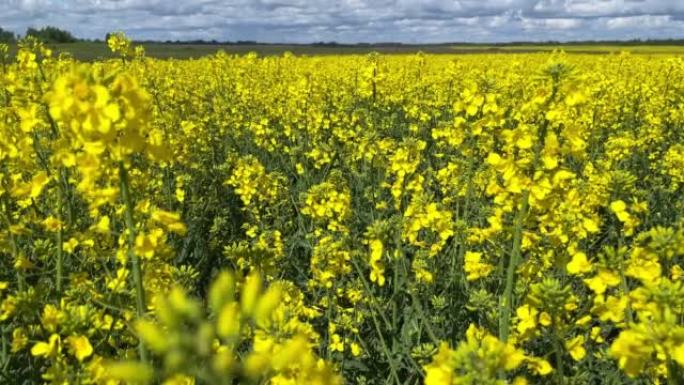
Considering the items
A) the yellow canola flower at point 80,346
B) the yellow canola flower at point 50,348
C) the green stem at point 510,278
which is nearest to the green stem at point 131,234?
the yellow canola flower at point 80,346

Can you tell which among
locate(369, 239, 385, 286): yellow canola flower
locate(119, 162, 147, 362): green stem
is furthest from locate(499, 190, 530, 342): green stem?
locate(119, 162, 147, 362): green stem

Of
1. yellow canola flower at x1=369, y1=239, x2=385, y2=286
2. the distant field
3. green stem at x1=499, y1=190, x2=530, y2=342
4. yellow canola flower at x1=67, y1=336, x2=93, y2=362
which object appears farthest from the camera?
the distant field

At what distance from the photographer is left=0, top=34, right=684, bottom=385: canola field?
59.0 inches

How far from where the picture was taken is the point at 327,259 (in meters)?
3.56

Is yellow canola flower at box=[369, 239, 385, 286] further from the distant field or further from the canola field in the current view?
the distant field

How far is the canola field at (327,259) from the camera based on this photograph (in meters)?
1.50

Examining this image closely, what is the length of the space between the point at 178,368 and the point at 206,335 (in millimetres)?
54

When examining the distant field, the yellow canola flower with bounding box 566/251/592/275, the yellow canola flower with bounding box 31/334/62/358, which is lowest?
the yellow canola flower with bounding box 31/334/62/358

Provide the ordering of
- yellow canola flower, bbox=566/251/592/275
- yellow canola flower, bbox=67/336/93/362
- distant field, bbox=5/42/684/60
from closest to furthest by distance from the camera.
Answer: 1. yellow canola flower, bbox=67/336/93/362
2. yellow canola flower, bbox=566/251/592/275
3. distant field, bbox=5/42/684/60

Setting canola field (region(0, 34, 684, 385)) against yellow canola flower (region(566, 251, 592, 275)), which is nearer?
canola field (region(0, 34, 684, 385))

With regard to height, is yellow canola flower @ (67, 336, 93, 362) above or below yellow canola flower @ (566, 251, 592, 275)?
below

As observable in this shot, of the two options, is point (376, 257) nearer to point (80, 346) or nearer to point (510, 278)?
point (510, 278)

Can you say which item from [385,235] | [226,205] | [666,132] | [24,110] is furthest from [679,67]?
[24,110]

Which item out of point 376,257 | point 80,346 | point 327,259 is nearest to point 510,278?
point 376,257
